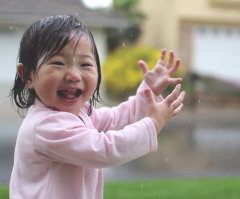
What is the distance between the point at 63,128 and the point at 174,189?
331 centimetres

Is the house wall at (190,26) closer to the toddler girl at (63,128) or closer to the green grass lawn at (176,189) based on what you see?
the green grass lawn at (176,189)

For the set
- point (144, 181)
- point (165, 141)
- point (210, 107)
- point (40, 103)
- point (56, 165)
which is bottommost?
point (210, 107)

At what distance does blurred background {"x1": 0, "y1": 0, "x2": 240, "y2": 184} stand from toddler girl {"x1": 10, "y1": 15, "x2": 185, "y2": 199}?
5.15m

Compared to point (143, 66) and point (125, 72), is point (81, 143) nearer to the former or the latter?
point (143, 66)

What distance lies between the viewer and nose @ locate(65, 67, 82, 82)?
5.43 ft

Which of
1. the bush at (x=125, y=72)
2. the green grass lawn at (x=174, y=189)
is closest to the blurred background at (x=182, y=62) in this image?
the bush at (x=125, y=72)

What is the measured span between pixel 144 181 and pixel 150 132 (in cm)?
359

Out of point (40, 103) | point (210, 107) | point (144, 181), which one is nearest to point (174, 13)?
point (210, 107)

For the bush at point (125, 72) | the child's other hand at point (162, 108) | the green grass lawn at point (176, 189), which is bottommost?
the bush at point (125, 72)

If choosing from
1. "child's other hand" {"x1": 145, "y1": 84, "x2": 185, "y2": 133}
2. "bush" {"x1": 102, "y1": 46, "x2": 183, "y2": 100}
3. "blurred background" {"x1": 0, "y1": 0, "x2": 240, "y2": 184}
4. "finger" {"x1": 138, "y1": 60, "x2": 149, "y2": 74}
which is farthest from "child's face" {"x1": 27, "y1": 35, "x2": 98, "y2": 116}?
"bush" {"x1": 102, "y1": 46, "x2": 183, "y2": 100}

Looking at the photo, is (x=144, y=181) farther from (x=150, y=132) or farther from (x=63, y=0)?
(x=150, y=132)

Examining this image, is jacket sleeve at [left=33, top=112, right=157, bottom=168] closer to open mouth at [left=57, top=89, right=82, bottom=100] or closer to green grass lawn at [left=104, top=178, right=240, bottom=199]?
open mouth at [left=57, top=89, right=82, bottom=100]

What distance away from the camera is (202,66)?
1744cm

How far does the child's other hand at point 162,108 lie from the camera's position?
1750 millimetres
